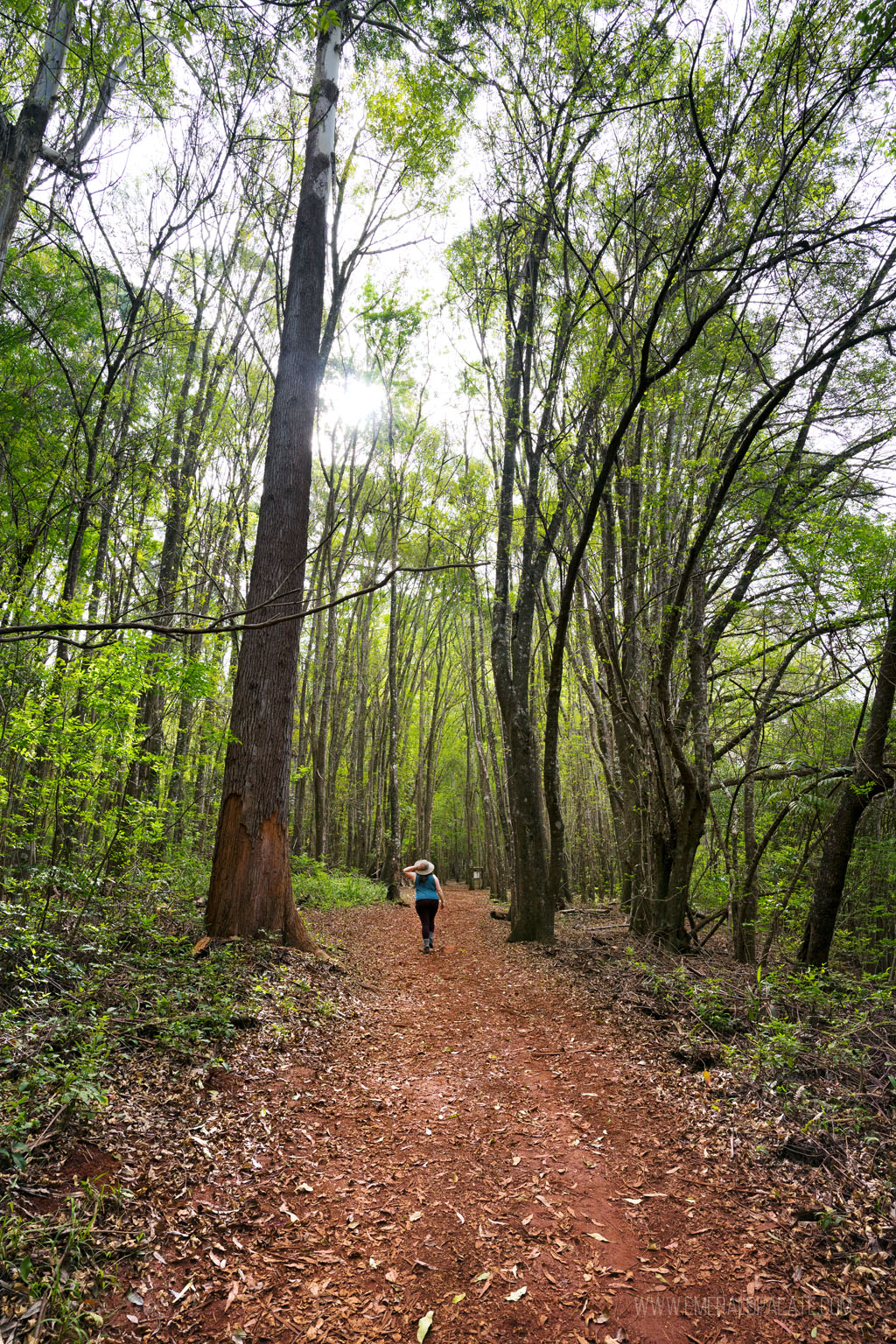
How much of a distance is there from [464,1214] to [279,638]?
4520mm

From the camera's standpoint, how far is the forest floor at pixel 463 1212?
196 cm

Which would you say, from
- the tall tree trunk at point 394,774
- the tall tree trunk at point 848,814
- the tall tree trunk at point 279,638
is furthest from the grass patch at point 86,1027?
the tall tree trunk at point 394,774

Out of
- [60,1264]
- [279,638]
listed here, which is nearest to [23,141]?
[279,638]

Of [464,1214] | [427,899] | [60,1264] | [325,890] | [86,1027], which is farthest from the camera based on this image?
[325,890]

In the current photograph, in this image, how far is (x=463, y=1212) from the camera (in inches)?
99.1

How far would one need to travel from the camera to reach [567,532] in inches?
341

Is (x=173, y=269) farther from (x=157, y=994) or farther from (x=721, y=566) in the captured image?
(x=157, y=994)

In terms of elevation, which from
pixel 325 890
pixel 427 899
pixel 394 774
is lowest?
pixel 325 890

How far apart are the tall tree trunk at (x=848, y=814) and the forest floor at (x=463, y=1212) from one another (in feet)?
8.78

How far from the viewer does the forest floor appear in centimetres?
196

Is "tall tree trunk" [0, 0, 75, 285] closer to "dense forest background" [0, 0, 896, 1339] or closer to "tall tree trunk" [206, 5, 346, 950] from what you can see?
"dense forest background" [0, 0, 896, 1339]

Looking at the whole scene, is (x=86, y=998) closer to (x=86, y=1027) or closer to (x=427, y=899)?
(x=86, y=1027)

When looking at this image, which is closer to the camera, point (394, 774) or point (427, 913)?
point (427, 913)

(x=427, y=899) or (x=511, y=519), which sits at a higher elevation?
(x=511, y=519)
